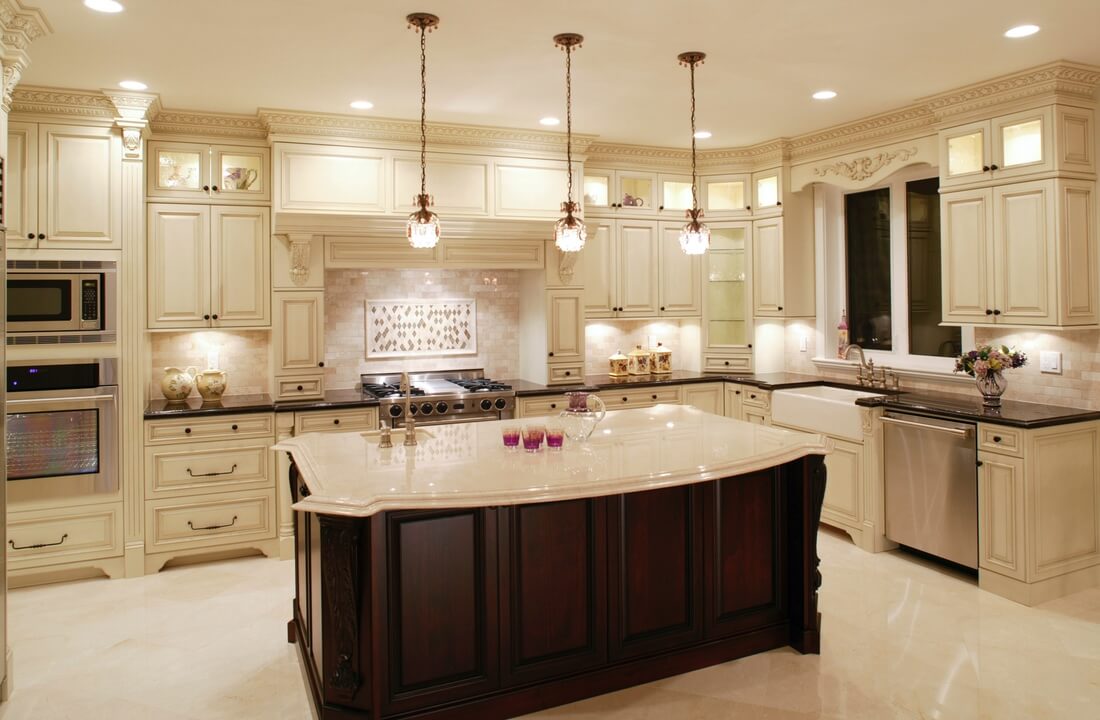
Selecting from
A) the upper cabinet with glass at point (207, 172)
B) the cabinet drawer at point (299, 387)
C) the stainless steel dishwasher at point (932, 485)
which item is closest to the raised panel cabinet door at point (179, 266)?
the upper cabinet with glass at point (207, 172)

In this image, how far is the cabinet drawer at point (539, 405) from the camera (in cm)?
524

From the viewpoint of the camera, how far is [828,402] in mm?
4941

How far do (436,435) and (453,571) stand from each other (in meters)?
0.92

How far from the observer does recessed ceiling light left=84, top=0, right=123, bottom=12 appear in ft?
10.0

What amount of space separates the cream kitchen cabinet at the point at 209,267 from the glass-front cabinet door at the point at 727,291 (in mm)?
3416

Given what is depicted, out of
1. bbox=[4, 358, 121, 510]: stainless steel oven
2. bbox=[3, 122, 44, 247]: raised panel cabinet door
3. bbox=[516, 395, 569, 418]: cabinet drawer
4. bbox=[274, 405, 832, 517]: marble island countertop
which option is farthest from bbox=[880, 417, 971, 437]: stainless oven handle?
bbox=[3, 122, 44, 247]: raised panel cabinet door

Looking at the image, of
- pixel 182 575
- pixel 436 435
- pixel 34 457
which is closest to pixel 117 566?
pixel 182 575

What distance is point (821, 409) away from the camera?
16.4ft

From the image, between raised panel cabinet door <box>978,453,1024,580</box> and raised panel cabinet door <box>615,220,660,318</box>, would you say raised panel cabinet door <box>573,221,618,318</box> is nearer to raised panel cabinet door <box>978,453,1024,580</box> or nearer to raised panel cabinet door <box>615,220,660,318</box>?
raised panel cabinet door <box>615,220,660,318</box>

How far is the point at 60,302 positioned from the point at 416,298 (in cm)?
225

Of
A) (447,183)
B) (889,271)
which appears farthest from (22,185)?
(889,271)

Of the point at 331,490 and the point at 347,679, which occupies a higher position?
the point at 331,490

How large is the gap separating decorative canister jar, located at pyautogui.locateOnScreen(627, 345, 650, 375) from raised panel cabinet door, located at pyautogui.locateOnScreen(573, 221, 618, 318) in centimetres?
43

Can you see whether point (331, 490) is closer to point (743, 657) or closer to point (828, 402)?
point (743, 657)
